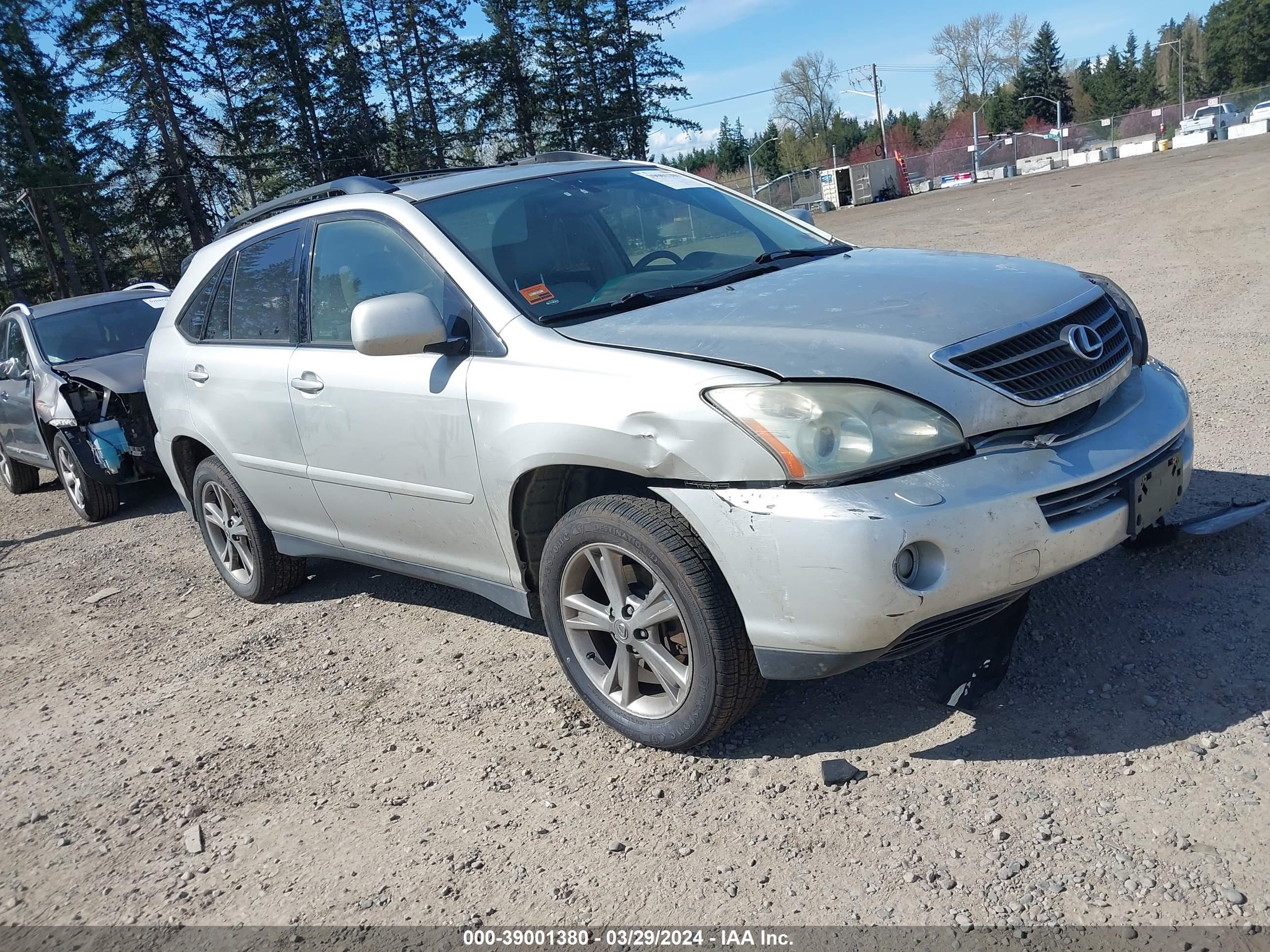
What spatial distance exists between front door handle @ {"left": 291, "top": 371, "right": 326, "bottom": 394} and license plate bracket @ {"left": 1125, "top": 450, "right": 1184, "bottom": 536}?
9.56 feet

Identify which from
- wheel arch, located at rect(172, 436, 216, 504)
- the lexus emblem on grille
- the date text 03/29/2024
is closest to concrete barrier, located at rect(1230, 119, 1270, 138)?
the lexus emblem on grille

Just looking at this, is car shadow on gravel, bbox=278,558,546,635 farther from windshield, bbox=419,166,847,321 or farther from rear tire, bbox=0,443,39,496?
rear tire, bbox=0,443,39,496

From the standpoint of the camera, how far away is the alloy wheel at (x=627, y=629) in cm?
305

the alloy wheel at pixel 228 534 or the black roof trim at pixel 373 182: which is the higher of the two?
the black roof trim at pixel 373 182

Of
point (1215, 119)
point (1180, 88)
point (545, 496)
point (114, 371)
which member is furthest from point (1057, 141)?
point (545, 496)

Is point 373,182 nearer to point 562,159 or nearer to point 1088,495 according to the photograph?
point 562,159

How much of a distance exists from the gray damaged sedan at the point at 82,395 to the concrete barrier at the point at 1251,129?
52497 millimetres

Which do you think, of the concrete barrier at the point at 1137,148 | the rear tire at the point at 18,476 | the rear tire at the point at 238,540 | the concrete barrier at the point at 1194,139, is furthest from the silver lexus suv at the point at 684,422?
the concrete barrier at the point at 1137,148

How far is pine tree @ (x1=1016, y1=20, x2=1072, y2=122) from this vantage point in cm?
9238

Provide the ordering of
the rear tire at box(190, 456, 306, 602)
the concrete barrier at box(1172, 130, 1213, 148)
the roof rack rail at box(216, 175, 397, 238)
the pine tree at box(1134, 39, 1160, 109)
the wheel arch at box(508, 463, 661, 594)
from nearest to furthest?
the wheel arch at box(508, 463, 661, 594) < the roof rack rail at box(216, 175, 397, 238) < the rear tire at box(190, 456, 306, 602) < the concrete barrier at box(1172, 130, 1213, 148) < the pine tree at box(1134, 39, 1160, 109)

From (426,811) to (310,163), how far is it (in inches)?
1572

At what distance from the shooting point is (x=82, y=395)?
26.4 ft

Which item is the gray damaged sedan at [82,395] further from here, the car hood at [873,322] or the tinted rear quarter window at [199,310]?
the car hood at [873,322]

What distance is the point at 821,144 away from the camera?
88312mm
